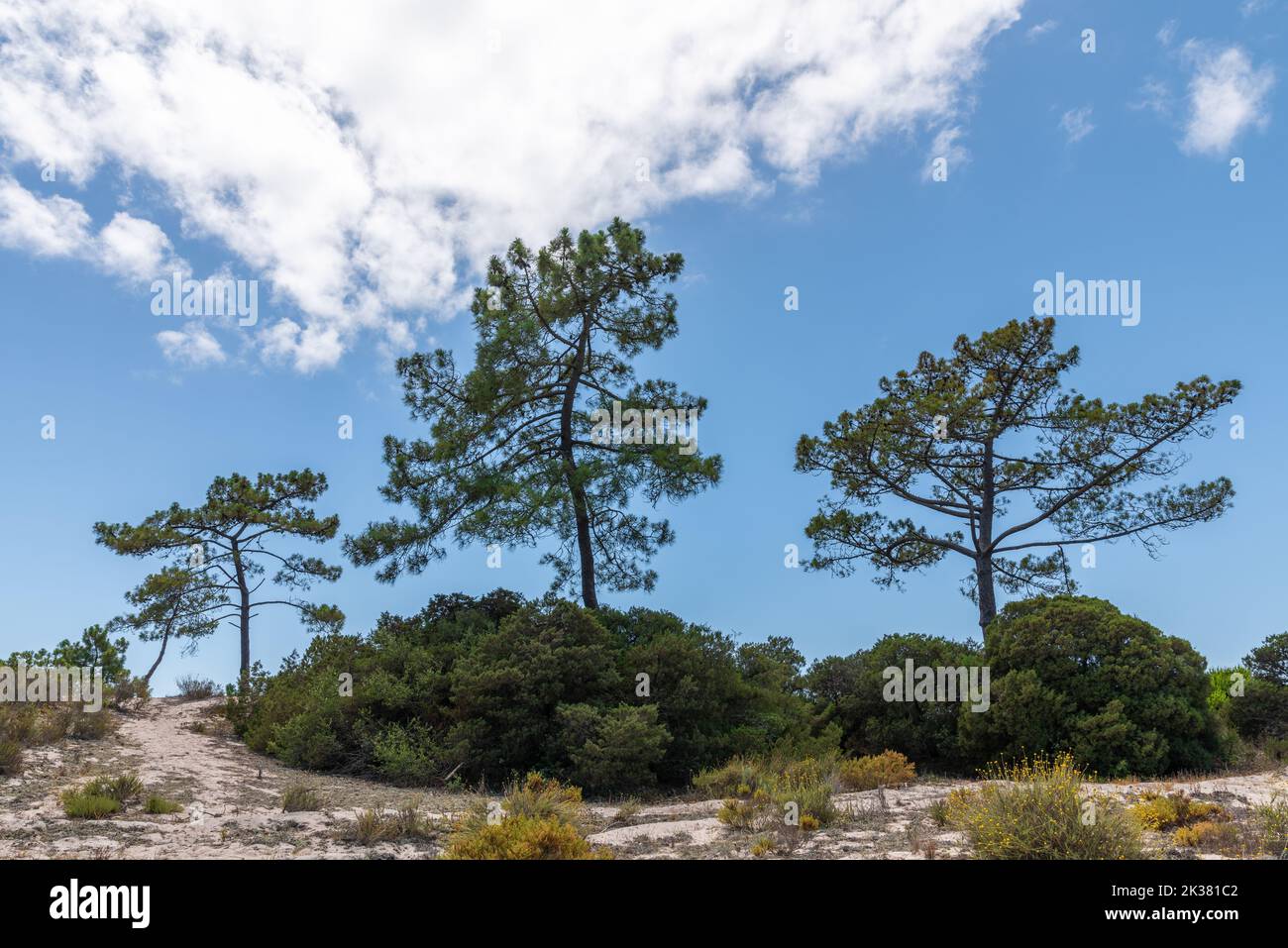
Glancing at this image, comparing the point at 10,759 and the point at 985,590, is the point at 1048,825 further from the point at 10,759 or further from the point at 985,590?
the point at 985,590

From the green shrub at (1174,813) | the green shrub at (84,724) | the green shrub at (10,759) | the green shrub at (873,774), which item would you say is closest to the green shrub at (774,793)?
the green shrub at (873,774)

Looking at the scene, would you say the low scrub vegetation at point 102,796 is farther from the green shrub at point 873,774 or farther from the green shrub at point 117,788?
the green shrub at point 873,774

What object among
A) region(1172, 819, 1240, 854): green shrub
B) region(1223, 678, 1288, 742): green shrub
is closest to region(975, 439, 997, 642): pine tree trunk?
region(1223, 678, 1288, 742): green shrub

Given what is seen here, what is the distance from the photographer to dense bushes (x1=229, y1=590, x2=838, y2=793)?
15.1m

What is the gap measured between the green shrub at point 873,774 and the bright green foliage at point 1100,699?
122 inches

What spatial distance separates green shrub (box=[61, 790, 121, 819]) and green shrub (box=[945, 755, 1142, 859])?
942cm

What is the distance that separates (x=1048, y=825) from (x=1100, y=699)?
31.3 ft

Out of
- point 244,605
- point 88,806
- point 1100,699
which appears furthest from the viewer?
point 244,605

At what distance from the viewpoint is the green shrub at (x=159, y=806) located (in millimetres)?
10172

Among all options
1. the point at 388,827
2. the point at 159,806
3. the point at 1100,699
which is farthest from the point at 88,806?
the point at 1100,699

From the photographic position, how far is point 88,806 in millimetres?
9711
